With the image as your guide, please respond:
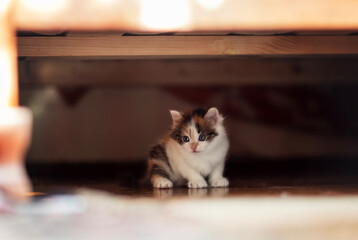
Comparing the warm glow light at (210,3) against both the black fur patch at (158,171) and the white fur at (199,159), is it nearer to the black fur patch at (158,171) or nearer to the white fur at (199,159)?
the white fur at (199,159)

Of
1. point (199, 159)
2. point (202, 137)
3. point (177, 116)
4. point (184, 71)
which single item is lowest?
point (199, 159)

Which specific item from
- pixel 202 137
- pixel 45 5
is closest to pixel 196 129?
pixel 202 137

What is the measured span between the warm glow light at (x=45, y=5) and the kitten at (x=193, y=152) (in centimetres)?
104

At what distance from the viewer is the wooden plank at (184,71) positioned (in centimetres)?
356

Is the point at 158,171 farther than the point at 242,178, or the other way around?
the point at 242,178

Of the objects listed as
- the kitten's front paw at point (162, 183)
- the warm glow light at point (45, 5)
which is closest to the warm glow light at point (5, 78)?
the warm glow light at point (45, 5)

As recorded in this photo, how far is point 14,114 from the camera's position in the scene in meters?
1.43

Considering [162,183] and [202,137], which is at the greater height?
[202,137]

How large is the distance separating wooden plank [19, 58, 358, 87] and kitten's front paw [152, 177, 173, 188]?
1349 mm

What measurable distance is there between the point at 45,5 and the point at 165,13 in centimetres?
35

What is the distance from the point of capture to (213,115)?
245 centimetres

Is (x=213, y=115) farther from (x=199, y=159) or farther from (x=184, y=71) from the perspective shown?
(x=184, y=71)

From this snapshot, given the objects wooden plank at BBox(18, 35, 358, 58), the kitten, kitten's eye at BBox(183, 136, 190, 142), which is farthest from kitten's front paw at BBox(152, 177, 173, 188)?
wooden plank at BBox(18, 35, 358, 58)

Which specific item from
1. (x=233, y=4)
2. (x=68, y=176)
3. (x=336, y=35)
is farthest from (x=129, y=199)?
(x=336, y=35)
